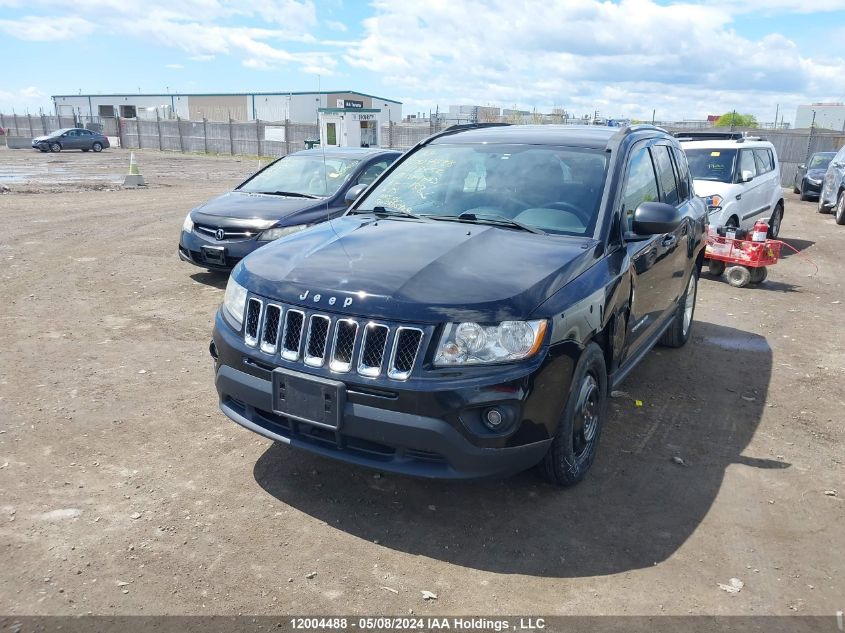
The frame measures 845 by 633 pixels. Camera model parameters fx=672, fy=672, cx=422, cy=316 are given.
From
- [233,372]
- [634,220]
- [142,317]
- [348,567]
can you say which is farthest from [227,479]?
[142,317]

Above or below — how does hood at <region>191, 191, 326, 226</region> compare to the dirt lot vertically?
above

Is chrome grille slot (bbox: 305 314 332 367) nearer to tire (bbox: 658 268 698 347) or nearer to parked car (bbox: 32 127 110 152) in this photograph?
tire (bbox: 658 268 698 347)

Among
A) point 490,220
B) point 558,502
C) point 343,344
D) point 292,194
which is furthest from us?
point 292,194

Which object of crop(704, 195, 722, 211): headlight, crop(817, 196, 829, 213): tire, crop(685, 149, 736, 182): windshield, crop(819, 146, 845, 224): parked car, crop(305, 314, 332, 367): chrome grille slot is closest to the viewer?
crop(305, 314, 332, 367): chrome grille slot

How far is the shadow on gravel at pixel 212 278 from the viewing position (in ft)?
27.3

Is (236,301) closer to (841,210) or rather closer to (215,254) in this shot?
(215,254)

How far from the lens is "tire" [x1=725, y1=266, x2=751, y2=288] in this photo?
9062 millimetres

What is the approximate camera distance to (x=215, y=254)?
800 centimetres

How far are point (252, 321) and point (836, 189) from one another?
17.0 m

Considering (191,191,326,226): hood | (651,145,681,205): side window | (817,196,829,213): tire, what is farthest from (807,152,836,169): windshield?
(191,191,326,226): hood

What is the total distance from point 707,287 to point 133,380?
7370 mm

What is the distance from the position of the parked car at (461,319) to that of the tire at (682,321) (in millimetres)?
1728

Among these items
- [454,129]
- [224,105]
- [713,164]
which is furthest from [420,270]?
[224,105]

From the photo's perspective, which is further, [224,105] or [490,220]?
[224,105]
